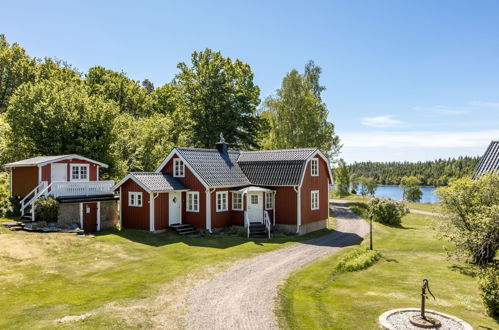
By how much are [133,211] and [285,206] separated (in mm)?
10816

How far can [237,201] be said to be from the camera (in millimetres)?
25641

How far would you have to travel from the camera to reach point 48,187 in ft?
73.4

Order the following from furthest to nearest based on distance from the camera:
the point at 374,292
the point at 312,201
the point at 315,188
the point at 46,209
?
the point at 315,188, the point at 312,201, the point at 46,209, the point at 374,292

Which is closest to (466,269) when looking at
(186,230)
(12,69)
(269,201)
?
(269,201)

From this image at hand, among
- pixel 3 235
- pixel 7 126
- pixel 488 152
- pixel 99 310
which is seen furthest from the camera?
pixel 7 126

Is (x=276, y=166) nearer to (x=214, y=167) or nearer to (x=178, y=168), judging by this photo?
(x=214, y=167)

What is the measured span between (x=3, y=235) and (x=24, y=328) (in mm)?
11843

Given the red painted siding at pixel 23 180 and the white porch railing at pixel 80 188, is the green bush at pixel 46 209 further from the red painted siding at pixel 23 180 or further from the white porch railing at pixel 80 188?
the red painted siding at pixel 23 180

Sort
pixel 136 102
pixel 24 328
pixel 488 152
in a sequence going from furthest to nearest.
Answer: pixel 136 102
pixel 488 152
pixel 24 328

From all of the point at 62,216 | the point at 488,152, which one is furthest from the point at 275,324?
the point at 488,152

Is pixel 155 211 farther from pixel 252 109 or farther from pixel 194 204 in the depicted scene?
pixel 252 109

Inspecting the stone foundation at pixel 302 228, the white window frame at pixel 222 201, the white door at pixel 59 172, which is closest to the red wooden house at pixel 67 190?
the white door at pixel 59 172

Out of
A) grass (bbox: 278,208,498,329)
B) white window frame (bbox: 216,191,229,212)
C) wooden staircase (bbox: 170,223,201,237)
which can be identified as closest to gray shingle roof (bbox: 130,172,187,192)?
white window frame (bbox: 216,191,229,212)

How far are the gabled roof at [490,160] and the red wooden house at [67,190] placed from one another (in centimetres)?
2393
